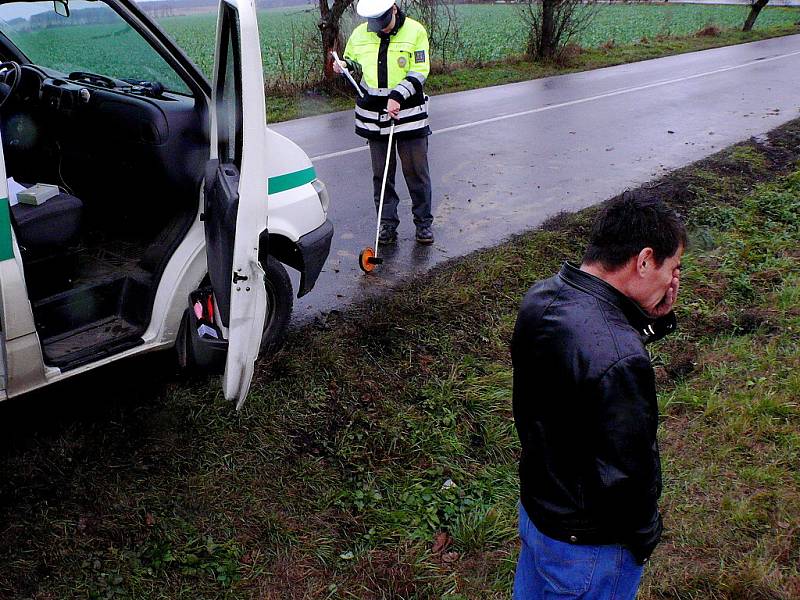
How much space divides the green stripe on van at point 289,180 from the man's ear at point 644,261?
8.26ft

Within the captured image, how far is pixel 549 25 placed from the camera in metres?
17.2

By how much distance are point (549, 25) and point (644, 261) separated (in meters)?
16.9

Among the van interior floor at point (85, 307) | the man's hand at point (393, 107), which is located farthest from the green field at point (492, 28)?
the van interior floor at point (85, 307)

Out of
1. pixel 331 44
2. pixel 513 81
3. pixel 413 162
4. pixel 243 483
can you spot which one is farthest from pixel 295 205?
pixel 513 81

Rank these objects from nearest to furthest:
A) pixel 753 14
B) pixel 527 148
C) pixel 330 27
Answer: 1. pixel 527 148
2. pixel 330 27
3. pixel 753 14

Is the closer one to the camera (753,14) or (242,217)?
(242,217)

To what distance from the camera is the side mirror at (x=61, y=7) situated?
13.8ft

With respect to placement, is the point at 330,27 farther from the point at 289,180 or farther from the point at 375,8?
the point at 289,180

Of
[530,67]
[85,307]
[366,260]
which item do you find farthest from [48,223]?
[530,67]

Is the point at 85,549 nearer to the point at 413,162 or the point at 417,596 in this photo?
the point at 417,596

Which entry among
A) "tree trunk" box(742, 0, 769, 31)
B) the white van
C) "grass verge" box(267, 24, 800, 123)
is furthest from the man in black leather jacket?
"tree trunk" box(742, 0, 769, 31)

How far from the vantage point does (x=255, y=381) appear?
4031 millimetres

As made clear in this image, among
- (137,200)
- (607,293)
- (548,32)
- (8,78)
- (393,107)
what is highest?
(8,78)

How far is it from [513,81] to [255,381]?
12.1m
